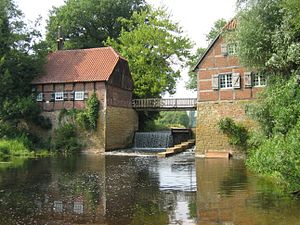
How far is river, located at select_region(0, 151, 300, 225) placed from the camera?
834cm

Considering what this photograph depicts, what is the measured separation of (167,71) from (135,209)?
27158mm

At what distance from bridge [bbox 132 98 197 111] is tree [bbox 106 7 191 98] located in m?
1.55

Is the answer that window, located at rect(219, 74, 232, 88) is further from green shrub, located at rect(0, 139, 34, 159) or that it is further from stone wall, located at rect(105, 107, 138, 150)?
green shrub, located at rect(0, 139, 34, 159)

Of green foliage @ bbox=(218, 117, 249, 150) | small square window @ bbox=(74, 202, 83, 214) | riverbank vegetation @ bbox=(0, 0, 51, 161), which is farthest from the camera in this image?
riverbank vegetation @ bbox=(0, 0, 51, 161)

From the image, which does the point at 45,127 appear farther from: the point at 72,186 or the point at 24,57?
the point at 72,186

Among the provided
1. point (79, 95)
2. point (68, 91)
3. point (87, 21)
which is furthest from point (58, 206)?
point (87, 21)

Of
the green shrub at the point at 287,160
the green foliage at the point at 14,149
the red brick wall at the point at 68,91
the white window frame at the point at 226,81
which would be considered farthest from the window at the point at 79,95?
the green shrub at the point at 287,160

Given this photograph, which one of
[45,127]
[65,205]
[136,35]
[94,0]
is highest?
[94,0]

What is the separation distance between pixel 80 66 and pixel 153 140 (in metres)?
8.24

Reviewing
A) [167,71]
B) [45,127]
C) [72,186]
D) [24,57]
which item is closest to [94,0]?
[167,71]

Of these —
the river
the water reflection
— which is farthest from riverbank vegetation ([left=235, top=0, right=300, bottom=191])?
the water reflection

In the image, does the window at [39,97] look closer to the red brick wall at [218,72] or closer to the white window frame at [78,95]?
the white window frame at [78,95]

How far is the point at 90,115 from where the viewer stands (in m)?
28.1

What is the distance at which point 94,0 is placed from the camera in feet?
137
